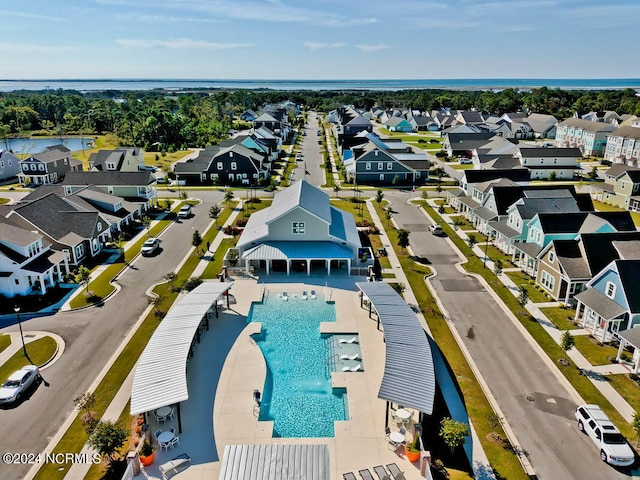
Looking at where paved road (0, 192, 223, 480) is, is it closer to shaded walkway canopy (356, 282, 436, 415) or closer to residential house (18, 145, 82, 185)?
shaded walkway canopy (356, 282, 436, 415)

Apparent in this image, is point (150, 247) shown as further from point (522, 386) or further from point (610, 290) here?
point (610, 290)

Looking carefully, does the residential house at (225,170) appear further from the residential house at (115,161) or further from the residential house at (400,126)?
the residential house at (400,126)

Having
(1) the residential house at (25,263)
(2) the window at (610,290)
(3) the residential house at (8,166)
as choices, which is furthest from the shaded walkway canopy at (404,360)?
(3) the residential house at (8,166)

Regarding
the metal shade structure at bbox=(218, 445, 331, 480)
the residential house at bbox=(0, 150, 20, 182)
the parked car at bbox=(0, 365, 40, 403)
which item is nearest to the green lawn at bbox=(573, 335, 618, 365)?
the metal shade structure at bbox=(218, 445, 331, 480)

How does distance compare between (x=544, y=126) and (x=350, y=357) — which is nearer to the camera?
(x=350, y=357)

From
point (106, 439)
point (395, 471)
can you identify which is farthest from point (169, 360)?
point (395, 471)

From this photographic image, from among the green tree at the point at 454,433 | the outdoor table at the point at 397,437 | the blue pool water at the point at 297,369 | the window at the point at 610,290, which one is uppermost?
the window at the point at 610,290
